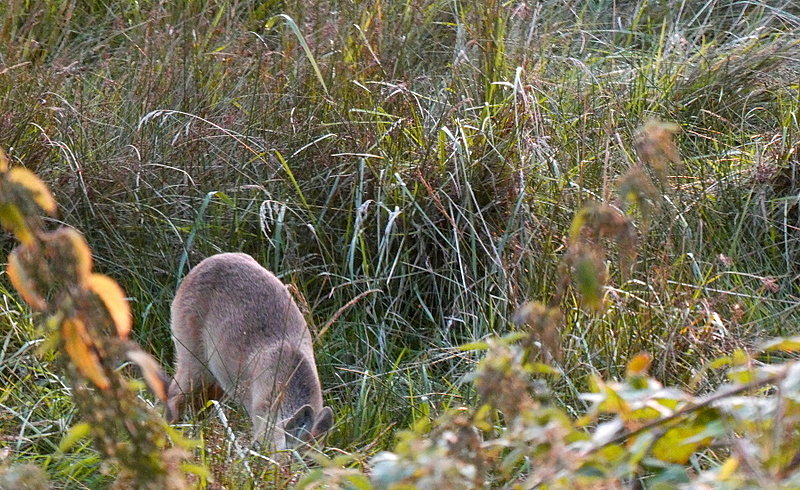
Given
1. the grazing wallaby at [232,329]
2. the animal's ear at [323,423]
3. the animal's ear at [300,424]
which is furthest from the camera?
the grazing wallaby at [232,329]

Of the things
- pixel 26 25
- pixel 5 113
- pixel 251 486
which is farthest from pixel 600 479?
pixel 26 25

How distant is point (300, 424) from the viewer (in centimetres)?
422

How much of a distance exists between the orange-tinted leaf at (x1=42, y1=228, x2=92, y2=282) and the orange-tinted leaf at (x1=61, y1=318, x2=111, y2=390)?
2.6 inches

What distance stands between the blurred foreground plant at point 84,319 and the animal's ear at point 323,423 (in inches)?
86.4

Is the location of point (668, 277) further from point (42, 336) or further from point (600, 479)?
point (600, 479)

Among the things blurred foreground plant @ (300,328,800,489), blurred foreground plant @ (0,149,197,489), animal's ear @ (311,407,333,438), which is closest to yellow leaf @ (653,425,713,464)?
blurred foreground plant @ (300,328,800,489)

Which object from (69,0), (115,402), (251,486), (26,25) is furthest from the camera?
(69,0)

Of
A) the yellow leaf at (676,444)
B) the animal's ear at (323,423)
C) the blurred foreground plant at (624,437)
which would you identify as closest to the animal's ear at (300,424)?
the animal's ear at (323,423)

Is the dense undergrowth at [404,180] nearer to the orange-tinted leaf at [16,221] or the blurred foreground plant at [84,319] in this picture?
the blurred foreground plant at [84,319]

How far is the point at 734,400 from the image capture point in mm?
1592

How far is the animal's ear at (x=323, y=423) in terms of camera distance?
3.96m

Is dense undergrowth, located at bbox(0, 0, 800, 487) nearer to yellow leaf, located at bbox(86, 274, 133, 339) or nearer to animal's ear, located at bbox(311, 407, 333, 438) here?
animal's ear, located at bbox(311, 407, 333, 438)

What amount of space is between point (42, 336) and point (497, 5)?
2681 millimetres

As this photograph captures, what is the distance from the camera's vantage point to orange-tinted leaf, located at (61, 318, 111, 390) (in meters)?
1.54
